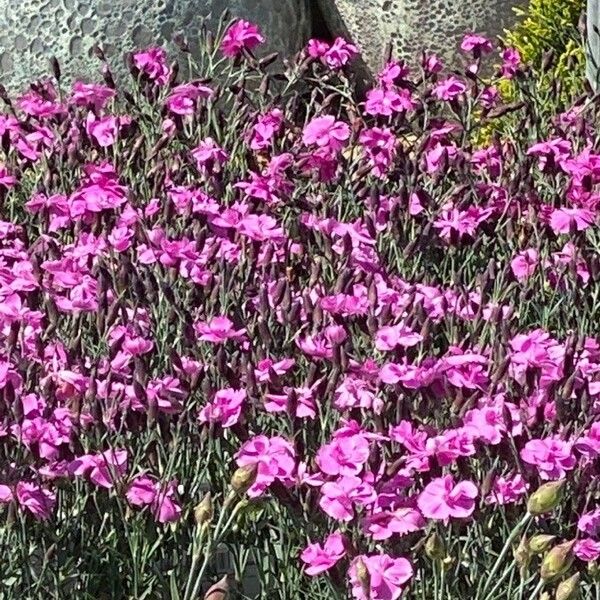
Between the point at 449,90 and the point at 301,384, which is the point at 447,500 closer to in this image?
the point at 301,384

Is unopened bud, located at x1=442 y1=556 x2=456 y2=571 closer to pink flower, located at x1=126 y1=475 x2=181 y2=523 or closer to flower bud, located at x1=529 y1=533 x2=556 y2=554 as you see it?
flower bud, located at x1=529 y1=533 x2=556 y2=554

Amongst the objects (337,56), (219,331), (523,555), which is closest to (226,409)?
(219,331)

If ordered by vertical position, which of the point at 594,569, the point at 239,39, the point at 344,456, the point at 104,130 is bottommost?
the point at 594,569

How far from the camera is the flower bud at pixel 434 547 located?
227 centimetres

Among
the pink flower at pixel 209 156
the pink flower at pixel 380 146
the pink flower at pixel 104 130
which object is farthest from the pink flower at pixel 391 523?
the pink flower at pixel 104 130

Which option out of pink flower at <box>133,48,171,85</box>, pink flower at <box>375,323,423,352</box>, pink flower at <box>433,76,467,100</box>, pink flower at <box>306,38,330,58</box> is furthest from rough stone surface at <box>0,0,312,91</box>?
pink flower at <box>375,323,423,352</box>

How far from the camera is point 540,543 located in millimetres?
2275

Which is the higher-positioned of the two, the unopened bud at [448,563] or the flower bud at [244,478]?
the flower bud at [244,478]

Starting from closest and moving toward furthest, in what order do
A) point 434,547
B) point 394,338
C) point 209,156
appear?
point 434,547
point 394,338
point 209,156

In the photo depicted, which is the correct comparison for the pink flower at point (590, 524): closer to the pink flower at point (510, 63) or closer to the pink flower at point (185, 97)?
the pink flower at point (185, 97)

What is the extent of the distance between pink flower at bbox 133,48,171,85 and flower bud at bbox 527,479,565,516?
101 inches

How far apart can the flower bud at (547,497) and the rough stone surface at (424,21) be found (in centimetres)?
467

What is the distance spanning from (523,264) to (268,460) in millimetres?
1306

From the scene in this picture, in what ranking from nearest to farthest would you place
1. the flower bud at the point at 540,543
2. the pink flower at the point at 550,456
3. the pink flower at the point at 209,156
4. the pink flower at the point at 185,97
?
the flower bud at the point at 540,543 → the pink flower at the point at 550,456 → the pink flower at the point at 209,156 → the pink flower at the point at 185,97
